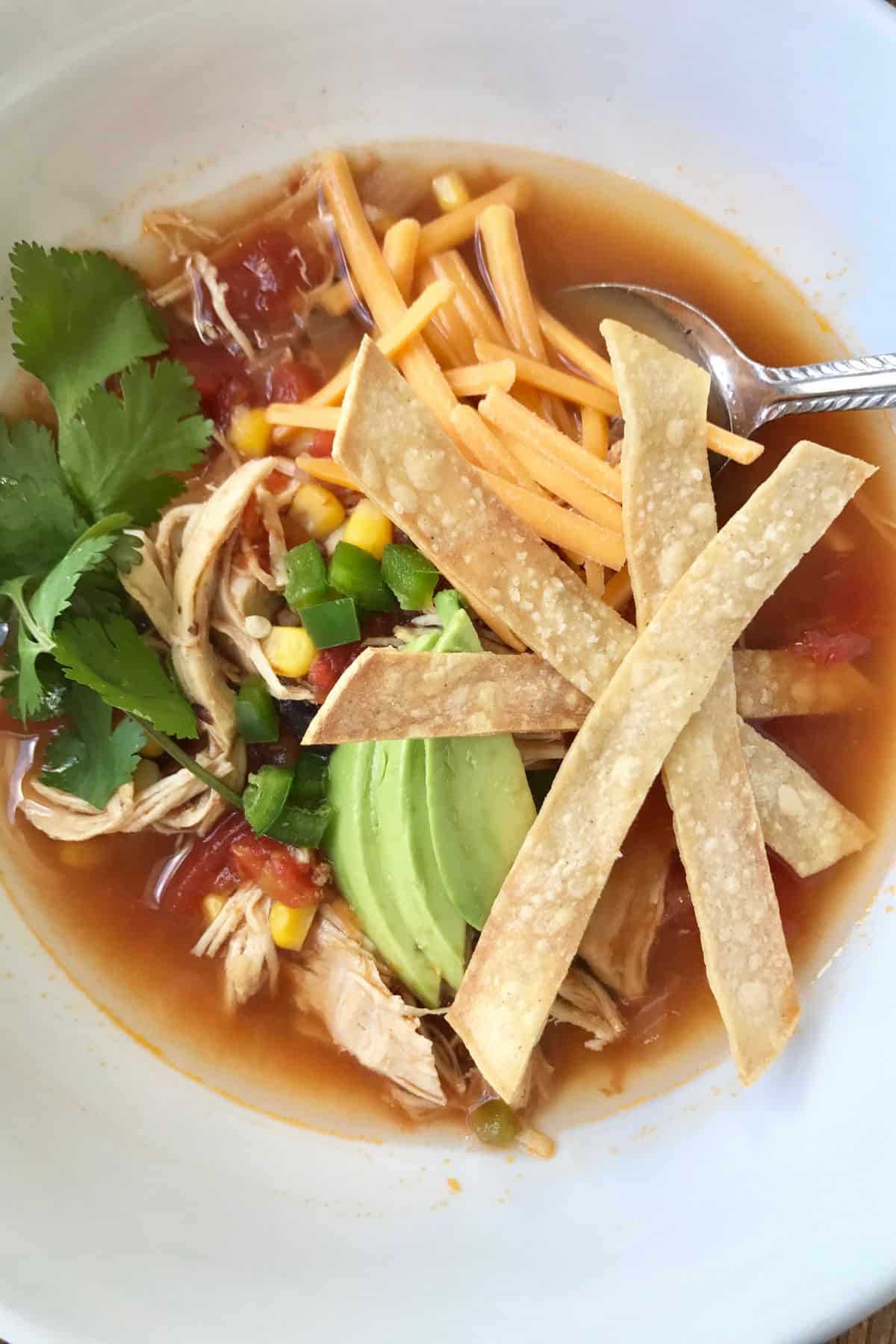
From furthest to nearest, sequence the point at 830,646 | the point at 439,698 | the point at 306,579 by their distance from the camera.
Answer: the point at 830,646 < the point at 306,579 < the point at 439,698

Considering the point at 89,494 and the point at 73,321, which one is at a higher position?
the point at 73,321

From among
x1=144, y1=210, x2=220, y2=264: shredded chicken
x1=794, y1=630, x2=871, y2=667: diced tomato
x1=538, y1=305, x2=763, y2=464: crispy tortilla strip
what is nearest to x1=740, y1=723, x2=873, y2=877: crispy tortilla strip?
x1=794, y1=630, x2=871, y2=667: diced tomato

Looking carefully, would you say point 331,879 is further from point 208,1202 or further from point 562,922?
point 208,1202

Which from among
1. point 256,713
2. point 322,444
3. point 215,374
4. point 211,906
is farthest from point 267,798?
point 215,374

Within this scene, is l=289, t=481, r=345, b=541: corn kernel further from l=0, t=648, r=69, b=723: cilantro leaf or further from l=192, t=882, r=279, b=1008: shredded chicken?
l=192, t=882, r=279, b=1008: shredded chicken

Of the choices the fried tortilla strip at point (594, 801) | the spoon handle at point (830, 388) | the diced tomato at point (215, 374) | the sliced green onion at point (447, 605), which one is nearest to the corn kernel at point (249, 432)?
the diced tomato at point (215, 374)

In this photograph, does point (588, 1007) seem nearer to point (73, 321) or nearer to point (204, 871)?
point (204, 871)
